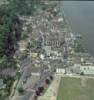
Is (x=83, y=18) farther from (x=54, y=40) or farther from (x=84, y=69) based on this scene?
(x=84, y=69)

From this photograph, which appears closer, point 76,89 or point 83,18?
point 76,89

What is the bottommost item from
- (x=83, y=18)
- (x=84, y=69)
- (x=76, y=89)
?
(x=76, y=89)

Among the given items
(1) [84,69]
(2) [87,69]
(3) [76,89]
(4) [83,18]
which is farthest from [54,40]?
(4) [83,18]

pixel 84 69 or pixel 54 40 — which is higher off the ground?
pixel 54 40

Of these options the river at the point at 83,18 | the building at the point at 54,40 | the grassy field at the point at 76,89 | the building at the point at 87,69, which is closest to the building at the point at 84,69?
the building at the point at 87,69

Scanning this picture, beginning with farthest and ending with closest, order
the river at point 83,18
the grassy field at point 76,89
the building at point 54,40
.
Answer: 1. the river at point 83,18
2. the building at point 54,40
3. the grassy field at point 76,89

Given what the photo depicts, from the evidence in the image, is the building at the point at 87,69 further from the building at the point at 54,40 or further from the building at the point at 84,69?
the building at the point at 54,40

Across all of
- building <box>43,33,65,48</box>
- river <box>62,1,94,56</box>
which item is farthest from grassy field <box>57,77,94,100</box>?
building <box>43,33,65,48</box>

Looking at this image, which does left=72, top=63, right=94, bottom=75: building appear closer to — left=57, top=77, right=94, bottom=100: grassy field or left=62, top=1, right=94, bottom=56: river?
left=57, top=77, right=94, bottom=100: grassy field
